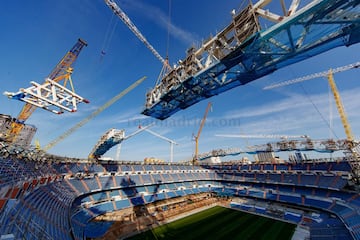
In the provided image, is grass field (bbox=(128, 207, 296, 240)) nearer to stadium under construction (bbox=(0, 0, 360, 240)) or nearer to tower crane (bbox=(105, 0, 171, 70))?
stadium under construction (bbox=(0, 0, 360, 240))

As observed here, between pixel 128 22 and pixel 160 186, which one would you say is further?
pixel 160 186

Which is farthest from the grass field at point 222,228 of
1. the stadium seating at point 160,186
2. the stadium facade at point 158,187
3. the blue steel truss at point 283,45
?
the blue steel truss at point 283,45

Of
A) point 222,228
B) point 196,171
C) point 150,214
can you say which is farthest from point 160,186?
point 222,228

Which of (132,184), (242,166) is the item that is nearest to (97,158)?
(132,184)

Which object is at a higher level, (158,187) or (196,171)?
(196,171)

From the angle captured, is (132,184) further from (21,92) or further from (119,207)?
(21,92)

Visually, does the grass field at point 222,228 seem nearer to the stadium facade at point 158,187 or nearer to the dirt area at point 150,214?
the dirt area at point 150,214

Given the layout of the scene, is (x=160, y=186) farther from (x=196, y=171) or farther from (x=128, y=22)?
(x=128, y=22)
